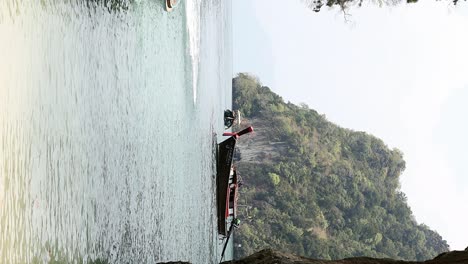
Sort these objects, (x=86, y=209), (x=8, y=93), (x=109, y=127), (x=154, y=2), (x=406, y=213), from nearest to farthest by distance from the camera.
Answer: (x=8, y=93) → (x=86, y=209) → (x=109, y=127) → (x=154, y=2) → (x=406, y=213)

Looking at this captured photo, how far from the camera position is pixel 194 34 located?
113 feet

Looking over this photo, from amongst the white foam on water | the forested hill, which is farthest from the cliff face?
the forested hill

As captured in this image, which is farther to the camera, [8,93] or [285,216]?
[285,216]

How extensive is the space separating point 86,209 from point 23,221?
10.2 ft

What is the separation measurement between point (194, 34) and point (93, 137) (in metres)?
21.8

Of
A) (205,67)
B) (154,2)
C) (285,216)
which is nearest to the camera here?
(154,2)

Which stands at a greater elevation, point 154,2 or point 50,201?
point 154,2

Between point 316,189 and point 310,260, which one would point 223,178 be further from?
point 316,189

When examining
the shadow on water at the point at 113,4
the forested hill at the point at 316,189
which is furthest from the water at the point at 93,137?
the forested hill at the point at 316,189

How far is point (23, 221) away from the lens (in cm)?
911

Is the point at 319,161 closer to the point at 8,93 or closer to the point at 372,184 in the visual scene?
the point at 372,184

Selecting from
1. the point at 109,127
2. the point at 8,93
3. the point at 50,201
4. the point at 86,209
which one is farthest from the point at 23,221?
the point at 109,127

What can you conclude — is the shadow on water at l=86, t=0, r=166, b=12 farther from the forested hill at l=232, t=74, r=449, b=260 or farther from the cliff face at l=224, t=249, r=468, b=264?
the forested hill at l=232, t=74, r=449, b=260

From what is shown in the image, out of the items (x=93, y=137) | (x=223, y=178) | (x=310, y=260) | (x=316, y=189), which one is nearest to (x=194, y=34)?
(x=223, y=178)
